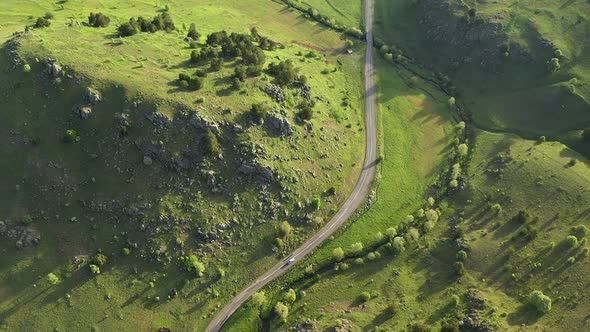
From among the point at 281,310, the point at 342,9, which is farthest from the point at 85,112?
the point at 342,9

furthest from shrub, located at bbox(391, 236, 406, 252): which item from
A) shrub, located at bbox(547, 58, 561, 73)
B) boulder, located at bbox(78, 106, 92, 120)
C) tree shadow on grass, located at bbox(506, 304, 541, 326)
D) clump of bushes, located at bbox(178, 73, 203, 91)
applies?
shrub, located at bbox(547, 58, 561, 73)

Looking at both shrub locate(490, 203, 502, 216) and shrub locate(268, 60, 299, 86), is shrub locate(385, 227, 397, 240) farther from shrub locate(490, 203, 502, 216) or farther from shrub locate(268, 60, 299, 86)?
shrub locate(268, 60, 299, 86)

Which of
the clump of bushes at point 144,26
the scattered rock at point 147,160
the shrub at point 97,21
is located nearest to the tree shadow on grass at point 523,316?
the scattered rock at point 147,160

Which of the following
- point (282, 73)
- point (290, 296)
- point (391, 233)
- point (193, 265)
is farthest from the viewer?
point (282, 73)

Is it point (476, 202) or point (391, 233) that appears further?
point (476, 202)

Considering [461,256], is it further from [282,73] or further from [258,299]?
[282,73]

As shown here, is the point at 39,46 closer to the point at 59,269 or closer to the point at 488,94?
the point at 59,269

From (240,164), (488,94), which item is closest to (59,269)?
(240,164)
